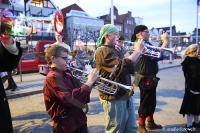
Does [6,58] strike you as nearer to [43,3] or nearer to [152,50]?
[152,50]

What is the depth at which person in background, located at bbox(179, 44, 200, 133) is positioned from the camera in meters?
3.62

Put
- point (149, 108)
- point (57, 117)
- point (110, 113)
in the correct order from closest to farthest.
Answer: point (57, 117) < point (110, 113) < point (149, 108)

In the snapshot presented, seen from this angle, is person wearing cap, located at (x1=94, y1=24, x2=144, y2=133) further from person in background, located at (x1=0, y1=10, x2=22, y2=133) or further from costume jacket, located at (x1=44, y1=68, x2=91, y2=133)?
person in background, located at (x1=0, y1=10, x2=22, y2=133)

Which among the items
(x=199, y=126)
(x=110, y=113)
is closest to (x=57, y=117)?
(x=110, y=113)

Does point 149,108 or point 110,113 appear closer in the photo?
point 110,113

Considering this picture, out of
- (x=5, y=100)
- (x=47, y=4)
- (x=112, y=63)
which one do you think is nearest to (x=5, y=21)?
(x=5, y=100)

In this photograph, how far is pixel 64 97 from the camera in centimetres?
187

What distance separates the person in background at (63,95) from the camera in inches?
74.8

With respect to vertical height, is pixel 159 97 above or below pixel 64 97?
below

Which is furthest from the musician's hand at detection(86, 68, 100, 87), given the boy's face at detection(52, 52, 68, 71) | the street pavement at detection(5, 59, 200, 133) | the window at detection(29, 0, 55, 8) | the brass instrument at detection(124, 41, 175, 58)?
the window at detection(29, 0, 55, 8)

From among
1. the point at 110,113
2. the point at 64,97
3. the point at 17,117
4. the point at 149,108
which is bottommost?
the point at 17,117

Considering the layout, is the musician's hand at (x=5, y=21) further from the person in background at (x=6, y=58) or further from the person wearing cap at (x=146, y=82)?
the person wearing cap at (x=146, y=82)

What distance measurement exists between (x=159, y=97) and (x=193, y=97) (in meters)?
2.50

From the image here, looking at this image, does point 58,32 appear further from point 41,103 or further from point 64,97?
point 41,103
